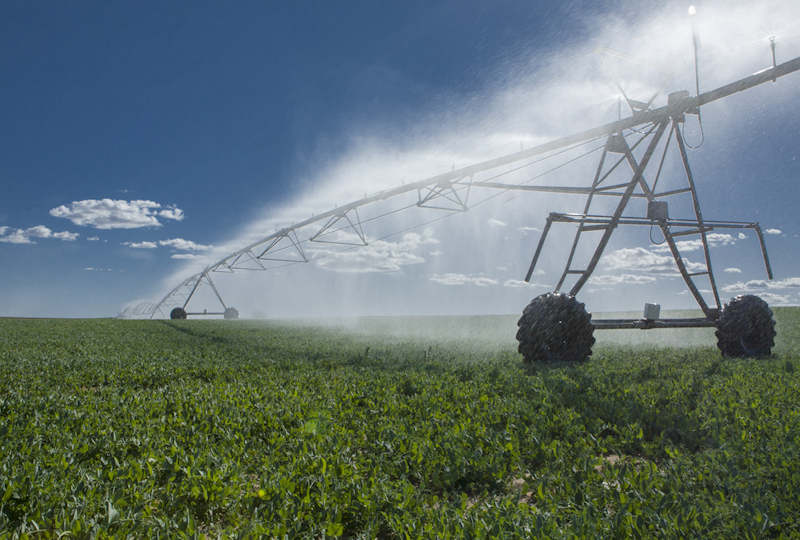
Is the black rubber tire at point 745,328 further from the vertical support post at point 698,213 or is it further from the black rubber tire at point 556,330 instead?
the black rubber tire at point 556,330

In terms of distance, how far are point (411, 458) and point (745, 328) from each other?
9.83 meters

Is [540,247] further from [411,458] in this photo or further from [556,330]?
[411,458]

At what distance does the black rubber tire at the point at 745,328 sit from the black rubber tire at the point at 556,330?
377cm

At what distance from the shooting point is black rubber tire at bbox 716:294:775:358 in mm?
9531

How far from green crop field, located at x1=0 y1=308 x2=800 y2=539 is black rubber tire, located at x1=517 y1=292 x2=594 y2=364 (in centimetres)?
172

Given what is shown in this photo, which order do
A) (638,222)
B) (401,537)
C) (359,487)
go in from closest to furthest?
(401,537)
(359,487)
(638,222)

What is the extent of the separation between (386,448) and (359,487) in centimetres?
82

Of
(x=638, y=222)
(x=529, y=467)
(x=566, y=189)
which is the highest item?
(x=566, y=189)

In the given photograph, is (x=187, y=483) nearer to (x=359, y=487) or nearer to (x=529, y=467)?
(x=359, y=487)

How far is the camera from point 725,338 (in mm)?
9641

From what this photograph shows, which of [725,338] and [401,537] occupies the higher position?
[725,338]

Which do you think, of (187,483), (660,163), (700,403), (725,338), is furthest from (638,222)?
(187,483)

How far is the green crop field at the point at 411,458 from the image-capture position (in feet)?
8.11

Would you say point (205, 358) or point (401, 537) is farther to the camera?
point (205, 358)
